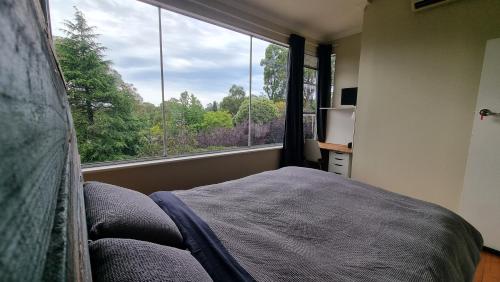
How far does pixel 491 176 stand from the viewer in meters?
2.00

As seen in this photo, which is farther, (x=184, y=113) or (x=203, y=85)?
(x=203, y=85)

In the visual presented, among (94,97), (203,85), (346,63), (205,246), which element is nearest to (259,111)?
(203,85)

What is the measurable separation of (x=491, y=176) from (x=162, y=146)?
10.8 feet

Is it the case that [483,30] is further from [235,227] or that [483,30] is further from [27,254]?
[27,254]

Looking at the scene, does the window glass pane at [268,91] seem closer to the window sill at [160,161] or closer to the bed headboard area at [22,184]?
the window sill at [160,161]

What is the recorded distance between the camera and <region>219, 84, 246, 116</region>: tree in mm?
3185

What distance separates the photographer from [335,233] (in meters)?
1.17

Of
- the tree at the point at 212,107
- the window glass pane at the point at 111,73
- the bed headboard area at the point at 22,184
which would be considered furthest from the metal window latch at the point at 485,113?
the window glass pane at the point at 111,73

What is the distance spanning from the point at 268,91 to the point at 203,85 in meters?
1.20

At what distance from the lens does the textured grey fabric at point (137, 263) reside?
61 cm

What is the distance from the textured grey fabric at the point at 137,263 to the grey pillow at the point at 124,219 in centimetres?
10

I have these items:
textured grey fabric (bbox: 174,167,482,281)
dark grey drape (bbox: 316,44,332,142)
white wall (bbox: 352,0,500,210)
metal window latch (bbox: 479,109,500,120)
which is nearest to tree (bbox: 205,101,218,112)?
textured grey fabric (bbox: 174,167,482,281)

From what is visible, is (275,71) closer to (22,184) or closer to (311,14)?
(311,14)

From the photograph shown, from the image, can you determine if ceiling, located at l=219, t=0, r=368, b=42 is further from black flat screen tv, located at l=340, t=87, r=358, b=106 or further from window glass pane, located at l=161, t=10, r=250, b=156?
black flat screen tv, located at l=340, t=87, r=358, b=106
